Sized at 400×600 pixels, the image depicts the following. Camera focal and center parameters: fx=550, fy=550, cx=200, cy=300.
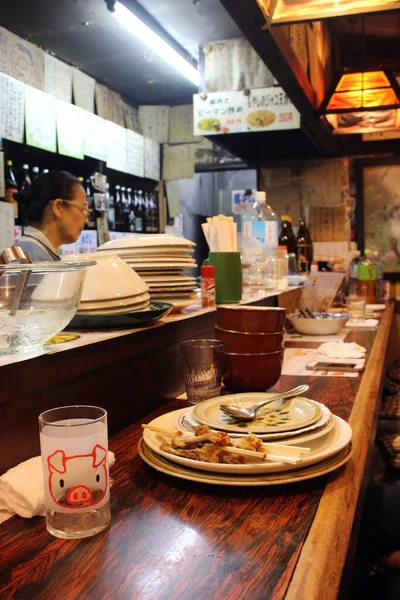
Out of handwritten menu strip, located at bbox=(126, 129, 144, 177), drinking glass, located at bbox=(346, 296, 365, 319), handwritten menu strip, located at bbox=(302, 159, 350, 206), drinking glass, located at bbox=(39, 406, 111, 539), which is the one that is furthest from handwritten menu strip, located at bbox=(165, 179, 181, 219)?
drinking glass, located at bbox=(39, 406, 111, 539)

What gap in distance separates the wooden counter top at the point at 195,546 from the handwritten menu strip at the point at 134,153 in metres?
4.78

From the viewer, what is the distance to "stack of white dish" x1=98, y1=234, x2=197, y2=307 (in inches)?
64.9

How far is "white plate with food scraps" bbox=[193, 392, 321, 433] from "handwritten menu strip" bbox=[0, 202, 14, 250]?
9.82 ft

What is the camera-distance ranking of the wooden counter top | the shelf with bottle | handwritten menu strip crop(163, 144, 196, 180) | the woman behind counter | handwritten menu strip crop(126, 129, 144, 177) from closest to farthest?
the wooden counter top < the woman behind counter < the shelf with bottle < handwritten menu strip crop(126, 129, 144, 177) < handwritten menu strip crop(163, 144, 196, 180)

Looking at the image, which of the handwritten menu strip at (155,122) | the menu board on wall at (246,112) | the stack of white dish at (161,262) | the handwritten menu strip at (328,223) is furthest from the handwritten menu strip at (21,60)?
the stack of white dish at (161,262)

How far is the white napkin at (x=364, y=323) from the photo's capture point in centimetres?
284

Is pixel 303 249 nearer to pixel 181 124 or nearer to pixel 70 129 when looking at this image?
pixel 70 129

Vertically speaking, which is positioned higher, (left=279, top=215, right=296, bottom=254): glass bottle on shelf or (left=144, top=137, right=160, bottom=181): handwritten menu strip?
(left=144, top=137, right=160, bottom=181): handwritten menu strip

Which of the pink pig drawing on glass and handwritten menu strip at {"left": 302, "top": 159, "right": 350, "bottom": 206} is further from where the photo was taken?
handwritten menu strip at {"left": 302, "top": 159, "right": 350, "bottom": 206}

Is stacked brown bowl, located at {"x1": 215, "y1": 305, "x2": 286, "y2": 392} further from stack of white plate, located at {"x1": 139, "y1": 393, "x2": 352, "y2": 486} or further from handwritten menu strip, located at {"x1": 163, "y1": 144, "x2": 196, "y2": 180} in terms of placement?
handwritten menu strip, located at {"x1": 163, "y1": 144, "x2": 196, "y2": 180}

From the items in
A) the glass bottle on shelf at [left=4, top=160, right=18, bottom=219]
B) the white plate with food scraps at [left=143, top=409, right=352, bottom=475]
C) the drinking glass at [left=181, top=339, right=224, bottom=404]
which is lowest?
the white plate with food scraps at [left=143, top=409, right=352, bottom=475]

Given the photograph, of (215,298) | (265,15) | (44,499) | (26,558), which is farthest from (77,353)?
(265,15)

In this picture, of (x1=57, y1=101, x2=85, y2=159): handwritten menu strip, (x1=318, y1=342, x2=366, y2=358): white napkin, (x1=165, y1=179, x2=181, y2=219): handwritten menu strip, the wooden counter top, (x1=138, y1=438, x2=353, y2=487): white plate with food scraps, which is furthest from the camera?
(x1=165, y1=179, x2=181, y2=219): handwritten menu strip

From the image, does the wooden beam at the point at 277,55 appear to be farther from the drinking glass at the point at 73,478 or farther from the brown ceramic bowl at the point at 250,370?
the drinking glass at the point at 73,478
